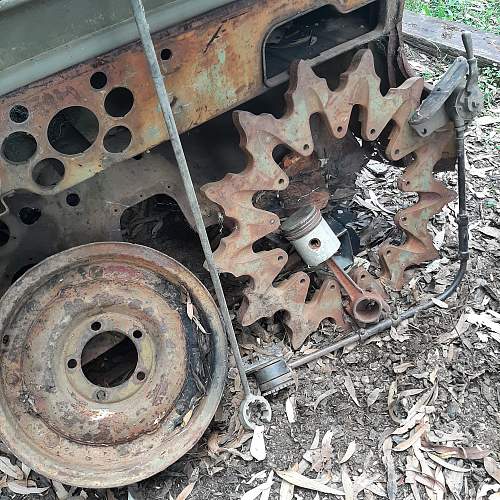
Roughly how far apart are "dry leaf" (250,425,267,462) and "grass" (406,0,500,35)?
4.60 meters

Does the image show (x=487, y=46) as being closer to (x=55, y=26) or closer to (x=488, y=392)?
(x=488, y=392)

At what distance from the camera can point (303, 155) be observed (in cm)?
327

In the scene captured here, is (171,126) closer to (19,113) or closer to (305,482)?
(19,113)

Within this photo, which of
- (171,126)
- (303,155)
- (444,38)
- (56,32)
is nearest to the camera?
(56,32)

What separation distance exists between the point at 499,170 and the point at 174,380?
9.46 ft

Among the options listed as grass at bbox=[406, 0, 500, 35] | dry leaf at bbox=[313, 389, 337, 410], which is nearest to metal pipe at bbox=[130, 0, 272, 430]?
dry leaf at bbox=[313, 389, 337, 410]

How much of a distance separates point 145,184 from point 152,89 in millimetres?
569

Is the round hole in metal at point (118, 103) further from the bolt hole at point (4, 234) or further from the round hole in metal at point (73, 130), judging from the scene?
the bolt hole at point (4, 234)

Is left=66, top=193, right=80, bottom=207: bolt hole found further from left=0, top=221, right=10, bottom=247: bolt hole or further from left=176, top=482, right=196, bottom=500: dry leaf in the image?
left=176, top=482, right=196, bottom=500: dry leaf

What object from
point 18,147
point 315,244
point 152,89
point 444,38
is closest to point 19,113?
point 18,147

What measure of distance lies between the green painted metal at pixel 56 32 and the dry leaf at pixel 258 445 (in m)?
1.80

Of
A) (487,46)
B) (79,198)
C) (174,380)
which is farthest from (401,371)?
(487,46)

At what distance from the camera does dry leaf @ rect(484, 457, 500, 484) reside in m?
3.04

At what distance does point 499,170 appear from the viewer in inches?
187
